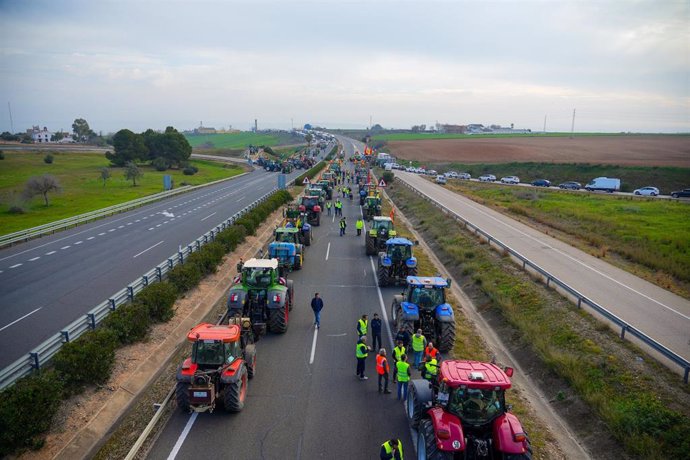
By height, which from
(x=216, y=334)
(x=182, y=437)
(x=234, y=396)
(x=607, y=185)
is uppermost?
(x=216, y=334)

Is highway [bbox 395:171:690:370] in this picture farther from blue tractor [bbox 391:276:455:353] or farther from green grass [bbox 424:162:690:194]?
green grass [bbox 424:162:690:194]

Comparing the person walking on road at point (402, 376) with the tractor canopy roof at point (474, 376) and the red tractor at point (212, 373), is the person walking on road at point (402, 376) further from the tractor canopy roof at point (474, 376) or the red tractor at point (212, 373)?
the red tractor at point (212, 373)

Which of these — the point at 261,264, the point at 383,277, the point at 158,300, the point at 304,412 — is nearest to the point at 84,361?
the point at 158,300

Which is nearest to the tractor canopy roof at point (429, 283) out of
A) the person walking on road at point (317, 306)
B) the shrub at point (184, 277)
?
the person walking on road at point (317, 306)

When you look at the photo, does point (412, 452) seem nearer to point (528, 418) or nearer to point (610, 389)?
point (528, 418)

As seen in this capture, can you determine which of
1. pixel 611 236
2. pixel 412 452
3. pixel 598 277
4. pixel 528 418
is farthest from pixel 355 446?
pixel 611 236

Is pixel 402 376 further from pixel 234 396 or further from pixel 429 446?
pixel 234 396

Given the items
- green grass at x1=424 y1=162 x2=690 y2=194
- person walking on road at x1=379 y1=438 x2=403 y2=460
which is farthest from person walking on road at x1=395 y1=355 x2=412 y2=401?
green grass at x1=424 y1=162 x2=690 y2=194
